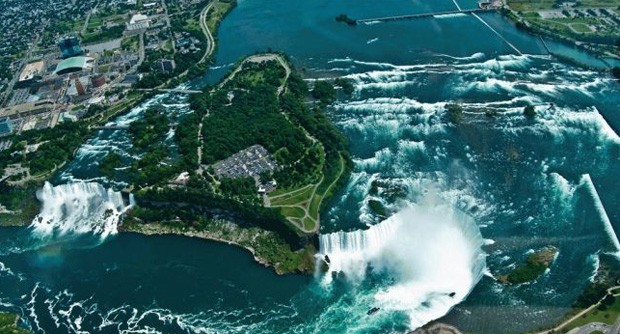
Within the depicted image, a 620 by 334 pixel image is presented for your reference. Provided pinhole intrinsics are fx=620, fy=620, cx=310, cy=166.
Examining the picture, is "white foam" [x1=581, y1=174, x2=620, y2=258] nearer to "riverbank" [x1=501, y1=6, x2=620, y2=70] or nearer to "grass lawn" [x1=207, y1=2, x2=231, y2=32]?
"riverbank" [x1=501, y1=6, x2=620, y2=70]

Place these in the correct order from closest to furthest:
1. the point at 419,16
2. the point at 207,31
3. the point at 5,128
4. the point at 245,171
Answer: the point at 245,171 → the point at 5,128 → the point at 419,16 → the point at 207,31

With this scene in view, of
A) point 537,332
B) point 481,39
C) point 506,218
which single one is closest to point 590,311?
point 537,332

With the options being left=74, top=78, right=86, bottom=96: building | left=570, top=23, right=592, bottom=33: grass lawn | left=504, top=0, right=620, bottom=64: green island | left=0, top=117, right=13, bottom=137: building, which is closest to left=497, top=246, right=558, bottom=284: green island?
left=504, top=0, right=620, bottom=64: green island

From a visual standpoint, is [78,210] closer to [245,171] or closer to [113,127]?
[113,127]

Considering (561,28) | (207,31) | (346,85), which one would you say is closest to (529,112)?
(346,85)

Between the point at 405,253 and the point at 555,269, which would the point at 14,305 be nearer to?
the point at 405,253

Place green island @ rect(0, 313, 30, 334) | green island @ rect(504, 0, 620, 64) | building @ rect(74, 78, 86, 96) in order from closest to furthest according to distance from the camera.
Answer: green island @ rect(0, 313, 30, 334)
building @ rect(74, 78, 86, 96)
green island @ rect(504, 0, 620, 64)
